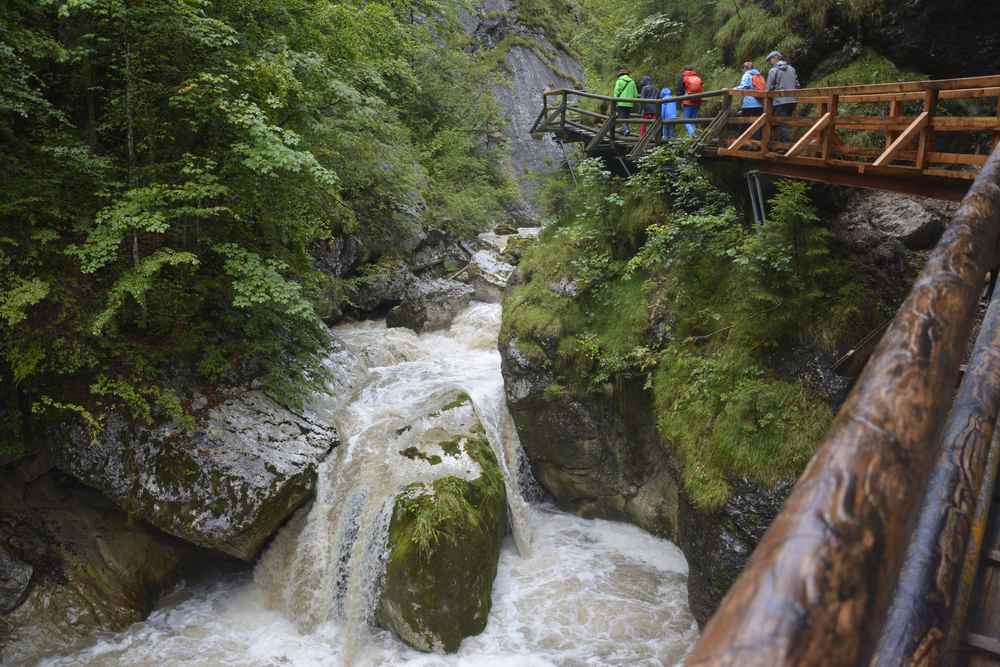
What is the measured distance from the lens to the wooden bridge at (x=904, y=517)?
31.0 inches

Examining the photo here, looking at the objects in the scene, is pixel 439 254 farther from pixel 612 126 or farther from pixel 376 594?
pixel 376 594

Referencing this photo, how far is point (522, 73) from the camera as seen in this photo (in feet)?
132

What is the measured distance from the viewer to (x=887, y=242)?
7.62 metres

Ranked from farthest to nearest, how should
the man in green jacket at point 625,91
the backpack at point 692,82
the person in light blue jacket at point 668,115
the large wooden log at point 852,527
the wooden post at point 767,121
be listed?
the man in green jacket at point 625,91, the person in light blue jacket at point 668,115, the backpack at point 692,82, the wooden post at point 767,121, the large wooden log at point 852,527

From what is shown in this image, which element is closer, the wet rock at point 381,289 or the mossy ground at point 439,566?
the mossy ground at point 439,566

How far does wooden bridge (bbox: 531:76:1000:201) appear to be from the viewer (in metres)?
5.76

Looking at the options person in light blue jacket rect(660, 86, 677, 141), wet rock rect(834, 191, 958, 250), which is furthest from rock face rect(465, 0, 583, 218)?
wet rock rect(834, 191, 958, 250)

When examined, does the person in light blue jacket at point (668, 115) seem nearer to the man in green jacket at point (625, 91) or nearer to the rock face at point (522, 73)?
the man in green jacket at point (625, 91)

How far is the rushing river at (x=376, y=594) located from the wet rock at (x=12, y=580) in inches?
40.4

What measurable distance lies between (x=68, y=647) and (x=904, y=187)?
40.5ft

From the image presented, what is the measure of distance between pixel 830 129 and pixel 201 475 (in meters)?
9.99

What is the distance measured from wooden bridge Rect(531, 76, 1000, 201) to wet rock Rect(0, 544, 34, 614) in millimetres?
12277

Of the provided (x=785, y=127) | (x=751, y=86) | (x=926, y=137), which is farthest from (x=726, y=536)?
(x=751, y=86)

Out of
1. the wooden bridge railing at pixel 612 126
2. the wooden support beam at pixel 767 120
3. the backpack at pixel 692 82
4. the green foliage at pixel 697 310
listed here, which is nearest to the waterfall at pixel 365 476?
the green foliage at pixel 697 310
